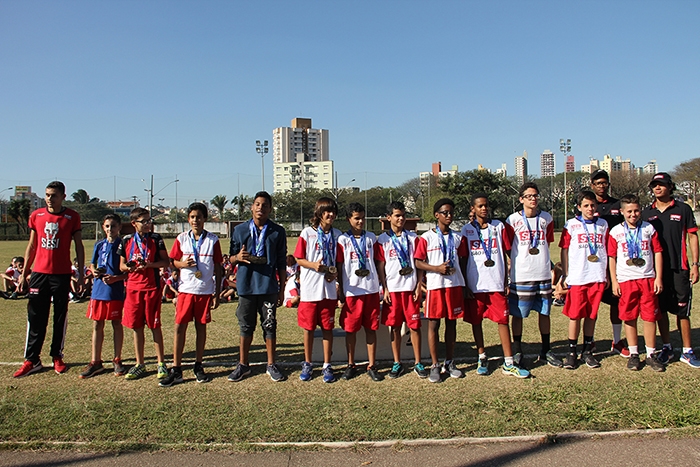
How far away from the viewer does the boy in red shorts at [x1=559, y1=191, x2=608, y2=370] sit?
5.95 m

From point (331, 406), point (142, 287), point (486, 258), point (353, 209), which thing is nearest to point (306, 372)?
point (331, 406)

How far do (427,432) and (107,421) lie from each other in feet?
8.73

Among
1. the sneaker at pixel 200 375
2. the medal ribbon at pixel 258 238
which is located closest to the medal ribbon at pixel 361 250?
the medal ribbon at pixel 258 238

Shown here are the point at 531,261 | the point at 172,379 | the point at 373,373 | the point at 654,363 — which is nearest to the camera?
the point at 172,379

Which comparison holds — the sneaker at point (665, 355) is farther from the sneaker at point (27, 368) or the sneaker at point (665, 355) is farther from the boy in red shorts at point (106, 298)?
the sneaker at point (27, 368)

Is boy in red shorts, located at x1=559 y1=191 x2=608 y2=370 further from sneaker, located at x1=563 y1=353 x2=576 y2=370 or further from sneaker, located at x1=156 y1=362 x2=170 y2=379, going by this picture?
sneaker, located at x1=156 y1=362 x2=170 y2=379

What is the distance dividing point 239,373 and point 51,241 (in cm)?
269

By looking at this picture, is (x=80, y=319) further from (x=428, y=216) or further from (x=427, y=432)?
(x=428, y=216)

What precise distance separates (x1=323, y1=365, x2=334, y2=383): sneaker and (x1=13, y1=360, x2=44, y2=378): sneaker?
129 inches

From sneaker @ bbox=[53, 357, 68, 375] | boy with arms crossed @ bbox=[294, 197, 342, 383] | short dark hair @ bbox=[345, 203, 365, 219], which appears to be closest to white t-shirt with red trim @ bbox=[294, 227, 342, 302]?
boy with arms crossed @ bbox=[294, 197, 342, 383]

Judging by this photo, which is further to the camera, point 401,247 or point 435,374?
point 401,247

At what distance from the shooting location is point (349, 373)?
18.7 feet

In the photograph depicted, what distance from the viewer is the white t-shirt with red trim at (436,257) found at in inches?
226

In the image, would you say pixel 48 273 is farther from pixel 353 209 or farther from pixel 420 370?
pixel 420 370
